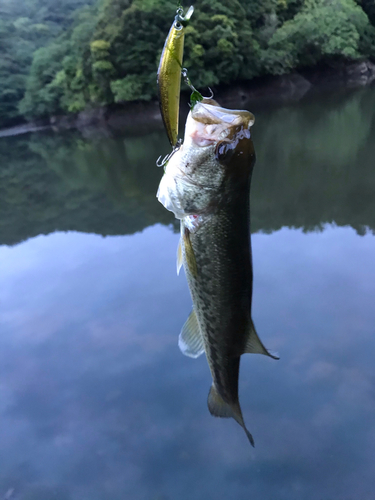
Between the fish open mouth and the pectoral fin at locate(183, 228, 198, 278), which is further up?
the fish open mouth

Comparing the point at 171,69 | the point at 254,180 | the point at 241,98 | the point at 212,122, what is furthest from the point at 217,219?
the point at 241,98

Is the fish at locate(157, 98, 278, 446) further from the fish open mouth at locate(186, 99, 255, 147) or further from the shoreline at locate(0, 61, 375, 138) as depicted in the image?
the shoreline at locate(0, 61, 375, 138)

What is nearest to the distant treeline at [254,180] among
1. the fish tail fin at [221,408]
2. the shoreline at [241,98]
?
the shoreline at [241,98]

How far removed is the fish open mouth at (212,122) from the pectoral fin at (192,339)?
716 millimetres

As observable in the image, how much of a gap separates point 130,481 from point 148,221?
5.41 m

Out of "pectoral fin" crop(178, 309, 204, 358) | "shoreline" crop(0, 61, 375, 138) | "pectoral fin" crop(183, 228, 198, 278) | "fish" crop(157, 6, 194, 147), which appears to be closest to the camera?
"fish" crop(157, 6, 194, 147)

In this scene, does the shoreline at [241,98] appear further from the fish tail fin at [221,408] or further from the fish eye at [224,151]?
the fish eye at [224,151]

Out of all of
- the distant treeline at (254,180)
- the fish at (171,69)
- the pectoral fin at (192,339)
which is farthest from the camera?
the distant treeline at (254,180)

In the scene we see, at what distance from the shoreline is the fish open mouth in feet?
66.9

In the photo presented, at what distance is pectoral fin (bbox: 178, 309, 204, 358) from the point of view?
67.0 inches

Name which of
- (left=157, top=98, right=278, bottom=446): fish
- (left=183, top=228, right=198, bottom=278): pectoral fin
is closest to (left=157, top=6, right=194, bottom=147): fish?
(left=157, top=98, right=278, bottom=446): fish

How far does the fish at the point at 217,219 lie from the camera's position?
1304mm

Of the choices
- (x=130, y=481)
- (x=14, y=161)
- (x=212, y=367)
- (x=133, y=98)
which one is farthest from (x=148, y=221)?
(x=133, y=98)

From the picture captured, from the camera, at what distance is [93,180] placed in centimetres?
1259
